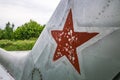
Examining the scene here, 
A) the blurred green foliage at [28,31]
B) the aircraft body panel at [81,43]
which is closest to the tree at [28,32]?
the blurred green foliage at [28,31]

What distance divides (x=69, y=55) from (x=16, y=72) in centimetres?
139

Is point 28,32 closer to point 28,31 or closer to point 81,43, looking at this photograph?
point 28,31

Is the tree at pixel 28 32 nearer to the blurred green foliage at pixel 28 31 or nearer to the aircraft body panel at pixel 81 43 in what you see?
the blurred green foliage at pixel 28 31

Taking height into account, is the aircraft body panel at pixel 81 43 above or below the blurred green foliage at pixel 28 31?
above

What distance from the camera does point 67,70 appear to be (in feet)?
8.88

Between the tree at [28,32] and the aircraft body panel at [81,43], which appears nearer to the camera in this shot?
the aircraft body panel at [81,43]

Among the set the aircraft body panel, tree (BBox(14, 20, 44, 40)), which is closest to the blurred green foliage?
tree (BBox(14, 20, 44, 40))

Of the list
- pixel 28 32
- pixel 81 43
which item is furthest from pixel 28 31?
pixel 81 43

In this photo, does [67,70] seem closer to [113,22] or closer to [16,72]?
[113,22]

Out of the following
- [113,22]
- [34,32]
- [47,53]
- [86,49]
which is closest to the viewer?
[113,22]

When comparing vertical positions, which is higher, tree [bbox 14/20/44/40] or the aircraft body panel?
the aircraft body panel

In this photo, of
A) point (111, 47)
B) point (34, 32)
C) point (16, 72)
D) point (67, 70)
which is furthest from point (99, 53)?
point (34, 32)

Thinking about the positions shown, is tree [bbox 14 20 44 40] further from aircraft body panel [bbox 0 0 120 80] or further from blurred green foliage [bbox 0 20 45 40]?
aircraft body panel [bbox 0 0 120 80]

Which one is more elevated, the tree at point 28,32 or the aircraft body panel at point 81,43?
the aircraft body panel at point 81,43
